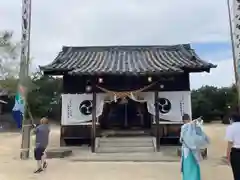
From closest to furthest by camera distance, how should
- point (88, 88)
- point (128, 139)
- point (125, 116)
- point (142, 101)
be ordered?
point (128, 139), point (142, 101), point (88, 88), point (125, 116)

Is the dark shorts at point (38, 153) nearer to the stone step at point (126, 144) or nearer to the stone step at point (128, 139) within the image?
the stone step at point (126, 144)

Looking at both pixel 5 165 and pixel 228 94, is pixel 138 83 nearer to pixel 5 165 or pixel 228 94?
pixel 5 165

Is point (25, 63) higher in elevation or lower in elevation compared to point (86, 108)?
higher

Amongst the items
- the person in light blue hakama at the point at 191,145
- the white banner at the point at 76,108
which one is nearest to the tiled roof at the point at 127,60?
the white banner at the point at 76,108

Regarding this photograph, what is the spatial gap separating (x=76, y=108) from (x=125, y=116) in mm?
Answer: 2804

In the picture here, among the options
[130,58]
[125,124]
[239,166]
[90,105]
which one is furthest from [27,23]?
[239,166]

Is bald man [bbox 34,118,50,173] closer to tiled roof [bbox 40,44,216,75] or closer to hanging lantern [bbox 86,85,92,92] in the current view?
tiled roof [bbox 40,44,216,75]

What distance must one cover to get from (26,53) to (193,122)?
8.07 metres

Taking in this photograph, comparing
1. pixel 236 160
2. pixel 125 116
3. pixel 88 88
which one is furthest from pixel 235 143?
pixel 125 116

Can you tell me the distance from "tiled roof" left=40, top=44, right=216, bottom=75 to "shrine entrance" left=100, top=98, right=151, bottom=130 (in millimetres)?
2209

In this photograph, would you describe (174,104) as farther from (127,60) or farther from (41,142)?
(41,142)

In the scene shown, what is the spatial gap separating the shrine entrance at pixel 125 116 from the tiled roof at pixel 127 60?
2209mm

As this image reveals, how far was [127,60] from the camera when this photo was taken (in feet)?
53.7

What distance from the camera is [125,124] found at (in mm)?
16797
